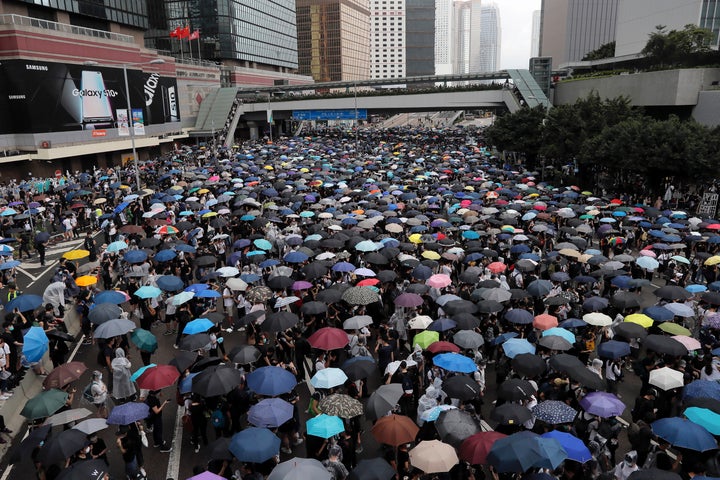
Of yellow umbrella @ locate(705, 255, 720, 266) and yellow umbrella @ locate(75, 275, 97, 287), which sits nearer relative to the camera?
yellow umbrella @ locate(75, 275, 97, 287)

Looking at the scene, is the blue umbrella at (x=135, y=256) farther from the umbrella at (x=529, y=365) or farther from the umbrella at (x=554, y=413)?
the umbrella at (x=554, y=413)

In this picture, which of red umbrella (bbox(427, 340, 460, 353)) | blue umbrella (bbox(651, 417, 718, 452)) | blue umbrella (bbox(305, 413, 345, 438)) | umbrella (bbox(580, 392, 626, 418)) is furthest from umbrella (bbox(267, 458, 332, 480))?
blue umbrella (bbox(651, 417, 718, 452))

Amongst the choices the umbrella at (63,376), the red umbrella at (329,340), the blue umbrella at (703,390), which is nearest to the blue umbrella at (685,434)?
the blue umbrella at (703,390)

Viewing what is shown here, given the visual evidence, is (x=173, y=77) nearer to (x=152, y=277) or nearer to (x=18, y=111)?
(x=18, y=111)

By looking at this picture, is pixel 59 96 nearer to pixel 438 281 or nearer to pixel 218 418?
pixel 438 281

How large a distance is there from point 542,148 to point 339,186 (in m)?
17.3

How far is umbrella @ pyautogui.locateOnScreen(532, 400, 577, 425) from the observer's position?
25.3 ft

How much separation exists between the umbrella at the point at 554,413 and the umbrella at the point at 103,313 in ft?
29.9

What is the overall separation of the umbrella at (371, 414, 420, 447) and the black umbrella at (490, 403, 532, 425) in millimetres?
1326

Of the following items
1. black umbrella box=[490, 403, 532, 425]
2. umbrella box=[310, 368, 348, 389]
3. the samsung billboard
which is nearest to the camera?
black umbrella box=[490, 403, 532, 425]

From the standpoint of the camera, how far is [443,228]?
66.7 ft

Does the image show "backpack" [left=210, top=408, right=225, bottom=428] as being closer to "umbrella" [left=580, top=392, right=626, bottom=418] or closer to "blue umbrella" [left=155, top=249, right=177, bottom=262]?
"umbrella" [left=580, top=392, right=626, bottom=418]

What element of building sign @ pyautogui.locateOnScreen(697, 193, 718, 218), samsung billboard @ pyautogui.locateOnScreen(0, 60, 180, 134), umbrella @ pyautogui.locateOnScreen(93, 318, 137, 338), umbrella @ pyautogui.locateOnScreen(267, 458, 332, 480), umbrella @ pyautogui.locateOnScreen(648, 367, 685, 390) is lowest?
building sign @ pyautogui.locateOnScreen(697, 193, 718, 218)

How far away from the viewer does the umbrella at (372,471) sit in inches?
249
